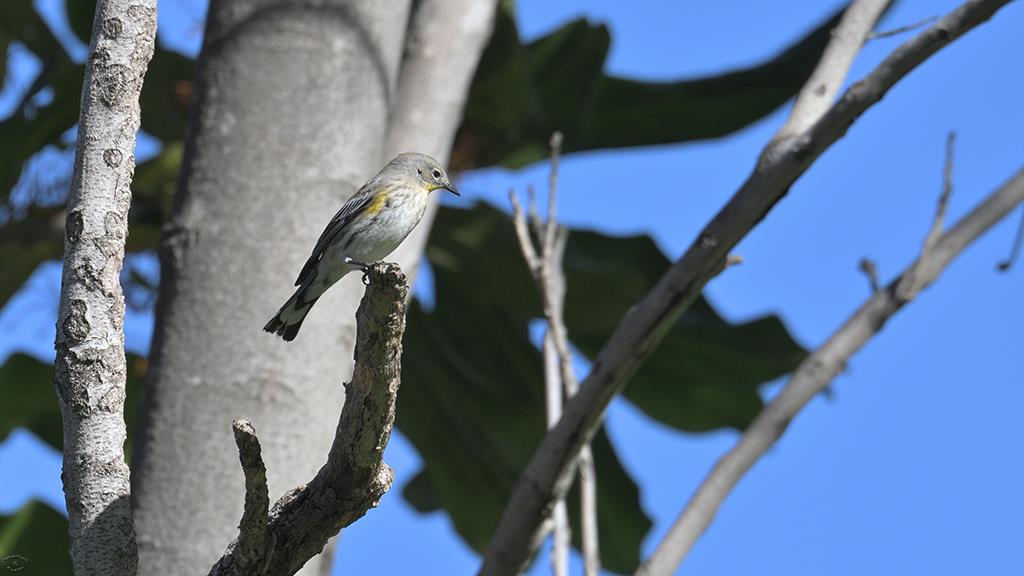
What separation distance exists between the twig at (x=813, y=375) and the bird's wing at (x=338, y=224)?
1183 mm

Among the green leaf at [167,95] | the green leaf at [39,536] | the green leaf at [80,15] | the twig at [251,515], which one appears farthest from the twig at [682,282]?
the green leaf at [80,15]

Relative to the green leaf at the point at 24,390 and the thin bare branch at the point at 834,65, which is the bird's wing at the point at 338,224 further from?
the green leaf at the point at 24,390

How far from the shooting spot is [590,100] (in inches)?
233

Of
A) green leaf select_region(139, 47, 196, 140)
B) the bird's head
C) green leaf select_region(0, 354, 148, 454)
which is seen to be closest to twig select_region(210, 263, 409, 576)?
the bird's head

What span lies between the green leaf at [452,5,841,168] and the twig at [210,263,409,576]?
11.8 ft

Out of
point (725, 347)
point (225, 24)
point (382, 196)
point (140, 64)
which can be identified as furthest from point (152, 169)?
point (140, 64)

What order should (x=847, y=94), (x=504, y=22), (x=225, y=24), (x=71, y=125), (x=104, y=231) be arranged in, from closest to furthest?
(x=104, y=231) → (x=847, y=94) → (x=225, y=24) → (x=71, y=125) → (x=504, y=22)

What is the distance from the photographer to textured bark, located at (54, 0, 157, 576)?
223cm

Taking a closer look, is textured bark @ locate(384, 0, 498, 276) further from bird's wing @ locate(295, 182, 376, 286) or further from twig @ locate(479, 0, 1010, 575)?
twig @ locate(479, 0, 1010, 575)

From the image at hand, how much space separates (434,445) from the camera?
5871 millimetres

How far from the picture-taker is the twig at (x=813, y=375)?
3375 mm

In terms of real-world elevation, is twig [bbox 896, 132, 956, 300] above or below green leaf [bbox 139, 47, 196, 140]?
below

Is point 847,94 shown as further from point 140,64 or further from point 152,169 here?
point 152,169

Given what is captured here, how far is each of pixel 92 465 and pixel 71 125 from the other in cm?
331
